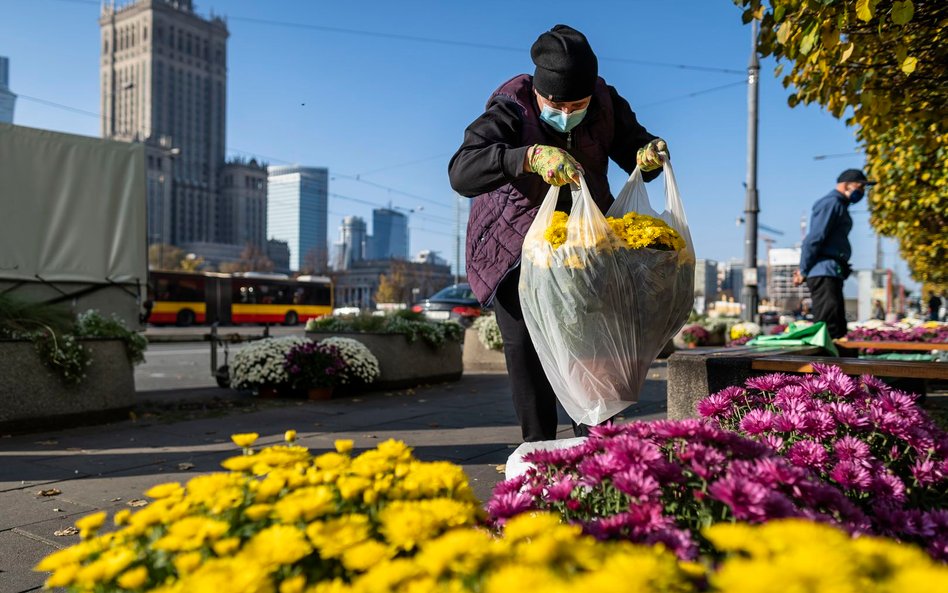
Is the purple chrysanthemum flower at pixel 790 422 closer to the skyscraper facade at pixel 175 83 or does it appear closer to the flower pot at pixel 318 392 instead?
the flower pot at pixel 318 392

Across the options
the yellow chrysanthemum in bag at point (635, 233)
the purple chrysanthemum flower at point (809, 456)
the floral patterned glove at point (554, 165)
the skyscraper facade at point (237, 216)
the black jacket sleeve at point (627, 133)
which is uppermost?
the skyscraper facade at point (237, 216)

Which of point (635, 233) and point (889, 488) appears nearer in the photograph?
point (889, 488)

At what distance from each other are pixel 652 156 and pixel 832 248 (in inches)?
176

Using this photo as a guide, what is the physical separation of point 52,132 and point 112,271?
1.59 m

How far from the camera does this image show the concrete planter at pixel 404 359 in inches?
336

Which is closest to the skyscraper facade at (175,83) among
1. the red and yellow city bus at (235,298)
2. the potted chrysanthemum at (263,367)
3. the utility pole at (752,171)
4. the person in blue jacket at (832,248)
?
the red and yellow city bus at (235,298)

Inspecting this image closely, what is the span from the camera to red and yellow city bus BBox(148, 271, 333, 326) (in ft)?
119

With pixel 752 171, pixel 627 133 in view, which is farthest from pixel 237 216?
pixel 627 133

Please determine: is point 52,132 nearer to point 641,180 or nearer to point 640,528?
point 641,180

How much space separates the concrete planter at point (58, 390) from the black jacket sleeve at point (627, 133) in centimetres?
482

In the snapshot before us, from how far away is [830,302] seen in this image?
21.6 ft

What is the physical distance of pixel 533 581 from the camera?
0.88m

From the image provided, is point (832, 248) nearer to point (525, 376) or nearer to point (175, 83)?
point (525, 376)

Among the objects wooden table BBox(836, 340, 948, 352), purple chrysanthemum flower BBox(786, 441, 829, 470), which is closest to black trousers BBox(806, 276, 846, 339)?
wooden table BBox(836, 340, 948, 352)
